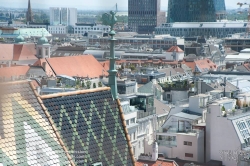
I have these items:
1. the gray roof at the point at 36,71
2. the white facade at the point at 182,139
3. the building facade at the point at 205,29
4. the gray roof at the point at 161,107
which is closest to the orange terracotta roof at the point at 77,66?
the gray roof at the point at 36,71

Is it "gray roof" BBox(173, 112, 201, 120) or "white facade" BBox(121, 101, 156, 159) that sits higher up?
"gray roof" BBox(173, 112, 201, 120)


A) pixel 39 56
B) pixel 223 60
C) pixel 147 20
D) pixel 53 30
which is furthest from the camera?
pixel 147 20

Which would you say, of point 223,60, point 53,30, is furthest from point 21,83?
point 53,30

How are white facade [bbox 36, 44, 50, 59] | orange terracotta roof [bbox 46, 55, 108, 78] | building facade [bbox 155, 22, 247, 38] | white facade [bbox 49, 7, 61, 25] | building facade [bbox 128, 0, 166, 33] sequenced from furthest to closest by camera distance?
1. building facade [bbox 128, 0, 166, 33]
2. building facade [bbox 155, 22, 247, 38]
3. white facade [bbox 36, 44, 50, 59]
4. orange terracotta roof [bbox 46, 55, 108, 78]
5. white facade [bbox 49, 7, 61, 25]

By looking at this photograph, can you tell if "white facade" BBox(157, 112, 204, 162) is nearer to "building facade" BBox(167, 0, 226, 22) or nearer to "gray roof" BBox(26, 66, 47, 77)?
"gray roof" BBox(26, 66, 47, 77)

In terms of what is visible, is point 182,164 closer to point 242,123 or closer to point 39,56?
point 242,123

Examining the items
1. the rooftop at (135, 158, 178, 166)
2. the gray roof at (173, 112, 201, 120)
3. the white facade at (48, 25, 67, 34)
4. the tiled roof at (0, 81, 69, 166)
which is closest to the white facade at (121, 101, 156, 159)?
the gray roof at (173, 112, 201, 120)
